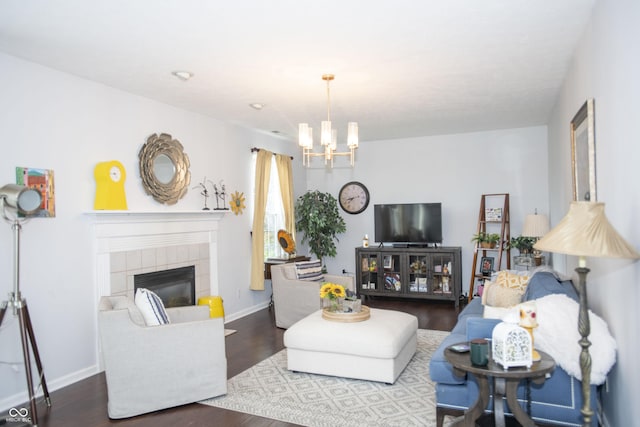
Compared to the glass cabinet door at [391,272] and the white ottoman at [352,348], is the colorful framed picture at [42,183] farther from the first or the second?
the glass cabinet door at [391,272]

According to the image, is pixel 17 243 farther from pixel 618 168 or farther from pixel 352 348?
pixel 618 168

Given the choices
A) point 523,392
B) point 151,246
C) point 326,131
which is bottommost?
point 523,392

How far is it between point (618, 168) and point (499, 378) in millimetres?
1244

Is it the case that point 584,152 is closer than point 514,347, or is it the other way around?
point 514,347

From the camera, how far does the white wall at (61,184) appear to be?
3479 millimetres

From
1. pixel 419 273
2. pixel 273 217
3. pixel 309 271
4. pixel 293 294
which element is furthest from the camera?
pixel 273 217

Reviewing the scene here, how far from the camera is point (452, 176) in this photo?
7.27 meters

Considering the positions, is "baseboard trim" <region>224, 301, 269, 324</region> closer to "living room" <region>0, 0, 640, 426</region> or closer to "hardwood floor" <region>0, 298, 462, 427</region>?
"living room" <region>0, 0, 640, 426</region>

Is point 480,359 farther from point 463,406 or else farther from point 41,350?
point 41,350

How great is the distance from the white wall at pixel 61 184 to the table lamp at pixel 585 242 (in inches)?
142

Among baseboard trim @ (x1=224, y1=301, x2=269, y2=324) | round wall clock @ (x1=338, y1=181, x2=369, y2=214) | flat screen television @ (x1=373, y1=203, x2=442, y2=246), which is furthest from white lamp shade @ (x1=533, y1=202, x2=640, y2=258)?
round wall clock @ (x1=338, y1=181, x2=369, y2=214)

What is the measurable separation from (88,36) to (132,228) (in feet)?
6.34

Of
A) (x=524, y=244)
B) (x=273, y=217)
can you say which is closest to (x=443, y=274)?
(x=524, y=244)

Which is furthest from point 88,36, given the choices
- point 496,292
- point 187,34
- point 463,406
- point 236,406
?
point 496,292
